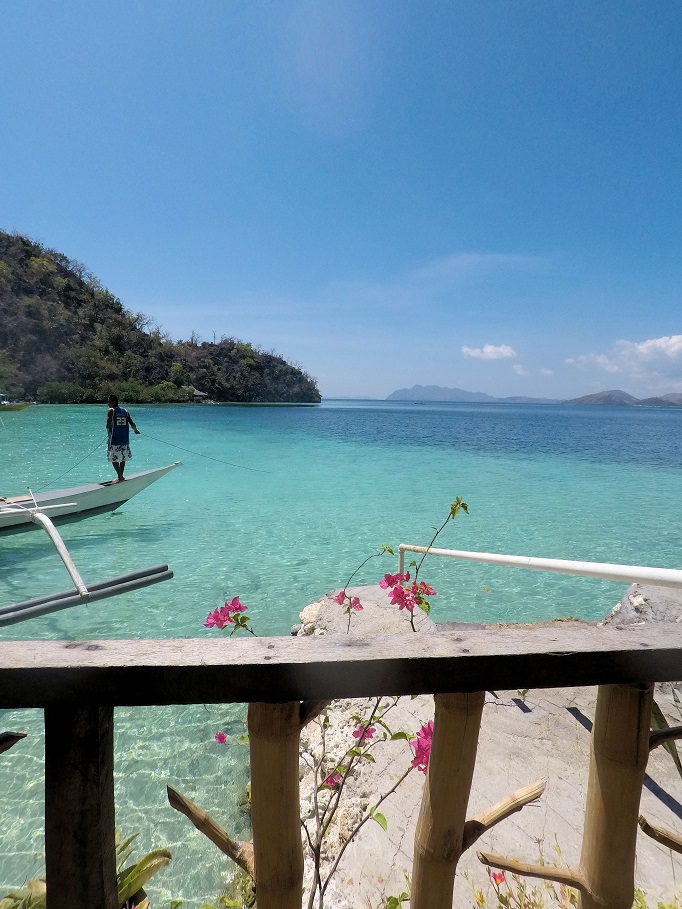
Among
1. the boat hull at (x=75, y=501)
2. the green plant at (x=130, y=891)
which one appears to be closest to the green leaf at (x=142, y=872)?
the green plant at (x=130, y=891)

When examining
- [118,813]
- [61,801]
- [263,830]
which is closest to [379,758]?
[118,813]

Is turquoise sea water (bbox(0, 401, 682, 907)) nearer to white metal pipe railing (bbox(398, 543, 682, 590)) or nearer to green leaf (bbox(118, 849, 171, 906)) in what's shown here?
green leaf (bbox(118, 849, 171, 906))

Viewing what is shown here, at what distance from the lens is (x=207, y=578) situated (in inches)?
247

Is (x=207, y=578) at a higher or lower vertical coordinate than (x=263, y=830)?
lower

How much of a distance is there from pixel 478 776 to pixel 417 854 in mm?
1734

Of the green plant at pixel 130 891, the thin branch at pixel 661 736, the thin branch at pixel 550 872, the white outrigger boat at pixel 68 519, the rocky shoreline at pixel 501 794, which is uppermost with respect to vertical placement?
the thin branch at pixel 661 736

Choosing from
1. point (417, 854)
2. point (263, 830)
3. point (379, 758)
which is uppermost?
point (263, 830)

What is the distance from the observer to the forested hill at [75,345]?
52.2 metres

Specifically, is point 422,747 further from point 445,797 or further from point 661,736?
point 661,736

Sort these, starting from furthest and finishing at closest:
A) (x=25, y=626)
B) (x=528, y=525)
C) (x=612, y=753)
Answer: (x=528, y=525)
(x=25, y=626)
(x=612, y=753)

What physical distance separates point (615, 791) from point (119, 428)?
32.3ft

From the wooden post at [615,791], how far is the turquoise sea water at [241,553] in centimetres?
199

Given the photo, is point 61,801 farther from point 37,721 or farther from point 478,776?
point 37,721

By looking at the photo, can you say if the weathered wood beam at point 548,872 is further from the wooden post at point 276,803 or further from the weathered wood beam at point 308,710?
the weathered wood beam at point 308,710
